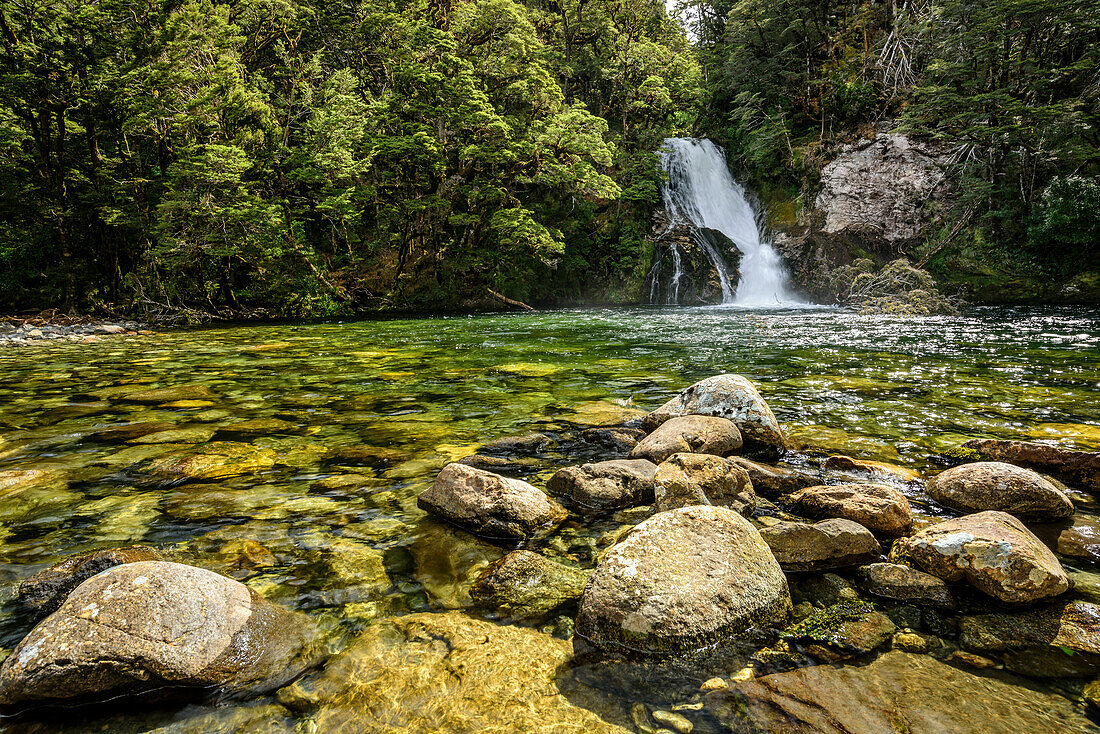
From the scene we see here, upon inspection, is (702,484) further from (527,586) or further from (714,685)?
(714,685)

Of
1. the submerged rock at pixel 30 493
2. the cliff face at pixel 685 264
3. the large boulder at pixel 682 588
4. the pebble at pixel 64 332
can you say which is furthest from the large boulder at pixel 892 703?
the cliff face at pixel 685 264

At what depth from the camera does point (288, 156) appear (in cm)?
1748

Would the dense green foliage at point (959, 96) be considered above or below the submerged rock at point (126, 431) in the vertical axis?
above

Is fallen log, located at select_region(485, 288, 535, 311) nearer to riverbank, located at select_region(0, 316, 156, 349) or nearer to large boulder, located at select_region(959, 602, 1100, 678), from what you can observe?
riverbank, located at select_region(0, 316, 156, 349)

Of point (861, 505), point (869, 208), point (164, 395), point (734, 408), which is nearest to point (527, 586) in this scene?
point (861, 505)

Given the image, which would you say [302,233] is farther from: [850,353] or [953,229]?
[953,229]

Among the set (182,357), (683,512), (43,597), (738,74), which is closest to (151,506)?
(43,597)

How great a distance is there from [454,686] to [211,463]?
125 inches

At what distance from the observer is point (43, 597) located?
85.0 inches

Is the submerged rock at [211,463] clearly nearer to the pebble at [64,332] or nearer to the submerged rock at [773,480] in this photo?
the submerged rock at [773,480]

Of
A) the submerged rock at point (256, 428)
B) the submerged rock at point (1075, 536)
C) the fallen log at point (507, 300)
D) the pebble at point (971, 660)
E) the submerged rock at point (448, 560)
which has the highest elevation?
the fallen log at point (507, 300)

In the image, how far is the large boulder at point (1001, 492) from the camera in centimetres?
279

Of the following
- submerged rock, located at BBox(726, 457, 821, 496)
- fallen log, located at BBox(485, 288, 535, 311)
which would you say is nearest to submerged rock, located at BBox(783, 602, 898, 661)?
submerged rock, located at BBox(726, 457, 821, 496)

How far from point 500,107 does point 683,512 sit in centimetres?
2221
